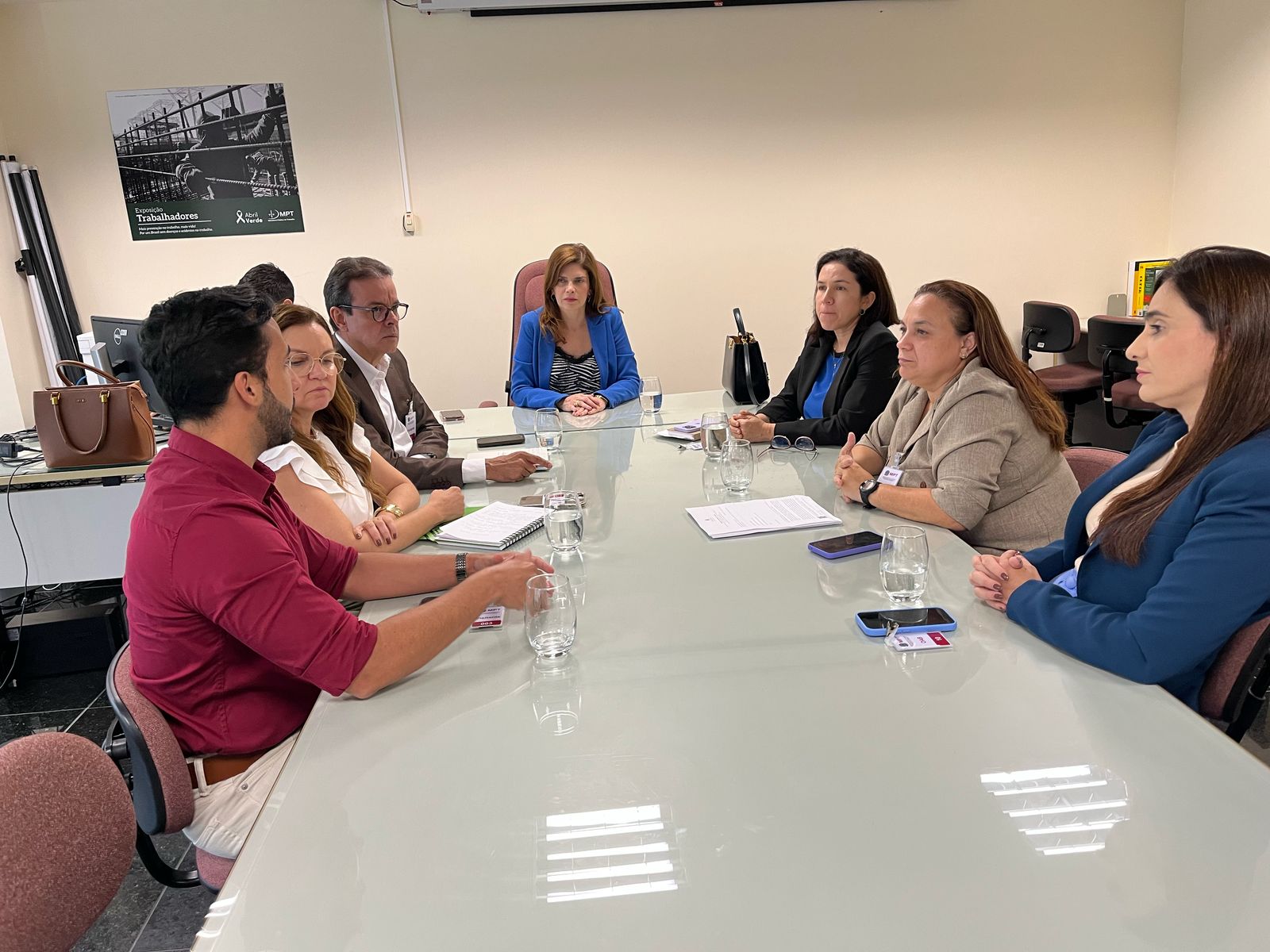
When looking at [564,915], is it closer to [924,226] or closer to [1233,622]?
[1233,622]

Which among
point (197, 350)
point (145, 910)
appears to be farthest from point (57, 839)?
point (145, 910)

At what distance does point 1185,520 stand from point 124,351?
11.5ft

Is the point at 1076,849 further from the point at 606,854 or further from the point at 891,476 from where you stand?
the point at 891,476

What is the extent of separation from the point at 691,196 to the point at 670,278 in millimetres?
484

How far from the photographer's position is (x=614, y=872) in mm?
882

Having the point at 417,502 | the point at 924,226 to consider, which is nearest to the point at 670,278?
the point at 924,226

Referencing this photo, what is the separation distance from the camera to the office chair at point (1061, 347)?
471 cm

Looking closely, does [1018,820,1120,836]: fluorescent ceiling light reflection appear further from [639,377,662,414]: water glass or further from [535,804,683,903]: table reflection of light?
[639,377,662,414]: water glass

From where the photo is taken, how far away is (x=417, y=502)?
229cm

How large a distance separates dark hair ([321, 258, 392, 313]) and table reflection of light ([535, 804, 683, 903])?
2.17 meters

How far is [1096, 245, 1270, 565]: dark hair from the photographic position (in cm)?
131

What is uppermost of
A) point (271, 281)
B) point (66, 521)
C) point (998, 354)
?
point (271, 281)

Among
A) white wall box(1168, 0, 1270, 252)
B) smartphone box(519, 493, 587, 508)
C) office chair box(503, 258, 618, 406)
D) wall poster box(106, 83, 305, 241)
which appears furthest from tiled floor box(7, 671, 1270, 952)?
white wall box(1168, 0, 1270, 252)

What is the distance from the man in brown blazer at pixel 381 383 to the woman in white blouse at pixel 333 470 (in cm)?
17
